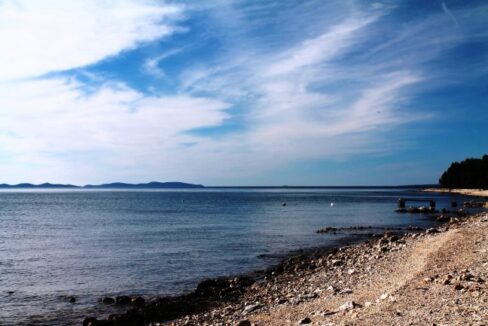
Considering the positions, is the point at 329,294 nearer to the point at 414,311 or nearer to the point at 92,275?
the point at 414,311

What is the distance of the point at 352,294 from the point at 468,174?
164366 millimetres

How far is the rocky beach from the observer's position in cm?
1183

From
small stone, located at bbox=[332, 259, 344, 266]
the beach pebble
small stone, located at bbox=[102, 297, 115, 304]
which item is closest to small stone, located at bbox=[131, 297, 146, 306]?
the beach pebble

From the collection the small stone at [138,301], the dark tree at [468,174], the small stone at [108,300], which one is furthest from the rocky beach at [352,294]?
the dark tree at [468,174]

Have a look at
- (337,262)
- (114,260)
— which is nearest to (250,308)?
(337,262)

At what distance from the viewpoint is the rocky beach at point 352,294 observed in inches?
466

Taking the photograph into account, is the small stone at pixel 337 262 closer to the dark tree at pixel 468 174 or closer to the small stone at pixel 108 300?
the small stone at pixel 108 300

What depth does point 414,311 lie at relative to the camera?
38.3ft

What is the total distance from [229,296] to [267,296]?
7.05 feet

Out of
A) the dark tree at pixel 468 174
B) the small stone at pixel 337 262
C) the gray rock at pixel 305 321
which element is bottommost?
the small stone at pixel 337 262

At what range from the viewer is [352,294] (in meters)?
16.1

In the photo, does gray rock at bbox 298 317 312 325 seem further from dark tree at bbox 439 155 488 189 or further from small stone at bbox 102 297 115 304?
dark tree at bbox 439 155 488 189

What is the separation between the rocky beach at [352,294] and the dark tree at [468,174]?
442 feet

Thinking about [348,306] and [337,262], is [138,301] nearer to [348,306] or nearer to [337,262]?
[348,306]
